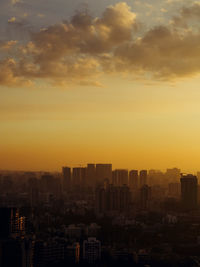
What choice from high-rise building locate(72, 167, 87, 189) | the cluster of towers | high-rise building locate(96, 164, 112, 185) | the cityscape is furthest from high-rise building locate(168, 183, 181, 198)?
high-rise building locate(72, 167, 87, 189)

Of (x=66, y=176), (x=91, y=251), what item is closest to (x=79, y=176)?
(x=66, y=176)

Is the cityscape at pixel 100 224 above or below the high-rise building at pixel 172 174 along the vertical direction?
below

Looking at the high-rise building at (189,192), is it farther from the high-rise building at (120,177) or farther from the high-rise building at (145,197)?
the high-rise building at (120,177)

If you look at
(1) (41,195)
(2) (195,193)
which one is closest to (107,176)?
(1) (41,195)

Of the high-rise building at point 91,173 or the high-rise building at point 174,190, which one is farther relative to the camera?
the high-rise building at point 91,173

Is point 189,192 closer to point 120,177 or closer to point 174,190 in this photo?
point 174,190

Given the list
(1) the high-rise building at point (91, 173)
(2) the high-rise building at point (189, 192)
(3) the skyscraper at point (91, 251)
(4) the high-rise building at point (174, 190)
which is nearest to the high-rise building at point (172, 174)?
(1) the high-rise building at point (91, 173)

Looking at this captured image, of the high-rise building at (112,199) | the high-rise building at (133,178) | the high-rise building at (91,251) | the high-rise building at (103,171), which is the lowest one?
the high-rise building at (91,251)

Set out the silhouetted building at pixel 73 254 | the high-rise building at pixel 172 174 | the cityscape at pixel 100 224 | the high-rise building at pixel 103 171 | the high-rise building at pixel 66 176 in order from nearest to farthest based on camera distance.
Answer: the cityscape at pixel 100 224 < the silhouetted building at pixel 73 254 < the high-rise building at pixel 103 171 < the high-rise building at pixel 66 176 < the high-rise building at pixel 172 174

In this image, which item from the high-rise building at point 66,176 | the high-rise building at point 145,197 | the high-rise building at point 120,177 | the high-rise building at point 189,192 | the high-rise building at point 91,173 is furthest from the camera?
the high-rise building at point 66,176
